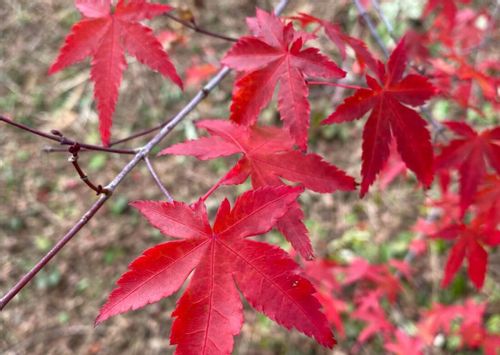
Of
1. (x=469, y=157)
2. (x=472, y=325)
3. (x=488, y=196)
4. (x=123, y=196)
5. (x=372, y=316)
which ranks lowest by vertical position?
(x=123, y=196)

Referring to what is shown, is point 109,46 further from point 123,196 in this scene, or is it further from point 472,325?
point 123,196

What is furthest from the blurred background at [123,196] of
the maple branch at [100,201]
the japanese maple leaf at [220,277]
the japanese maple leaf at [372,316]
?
the japanese maple leaf at [220,277]

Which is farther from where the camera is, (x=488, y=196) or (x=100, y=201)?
(x=488, y=196)

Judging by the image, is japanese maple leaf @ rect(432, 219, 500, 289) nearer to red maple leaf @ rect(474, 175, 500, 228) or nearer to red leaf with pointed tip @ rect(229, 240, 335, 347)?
red maple leaf @ rect(474, 175, 500, 228)

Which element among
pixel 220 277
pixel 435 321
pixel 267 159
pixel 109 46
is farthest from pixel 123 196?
pixel 220 277

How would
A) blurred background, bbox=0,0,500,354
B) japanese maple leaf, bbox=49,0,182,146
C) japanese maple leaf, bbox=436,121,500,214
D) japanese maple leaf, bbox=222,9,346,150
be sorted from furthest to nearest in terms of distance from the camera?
blurred background, bbox=0,0,500,354, japanese maple leaf, bbox=436,121,500,214, japanese maple leaf, bbox=49,0,182,146, japanese maple leaf, bbox=222,9,346,150

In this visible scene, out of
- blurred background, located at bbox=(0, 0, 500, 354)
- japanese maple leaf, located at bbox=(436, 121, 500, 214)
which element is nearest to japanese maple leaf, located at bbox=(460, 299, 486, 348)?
blurred background, located at bbox=(0, 0, 500, 354)

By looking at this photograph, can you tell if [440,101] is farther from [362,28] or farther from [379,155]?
[379,155]

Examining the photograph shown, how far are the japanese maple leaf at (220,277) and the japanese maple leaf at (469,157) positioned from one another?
679 mm

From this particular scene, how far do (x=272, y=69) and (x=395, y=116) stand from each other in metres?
0.32

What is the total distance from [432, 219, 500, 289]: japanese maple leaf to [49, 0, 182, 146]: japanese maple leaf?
1.00 m

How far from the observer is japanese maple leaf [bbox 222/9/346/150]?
994 millimetres

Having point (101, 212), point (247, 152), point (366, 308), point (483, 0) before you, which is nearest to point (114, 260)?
point (101, 212)

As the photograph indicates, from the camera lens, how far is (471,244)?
141cm
